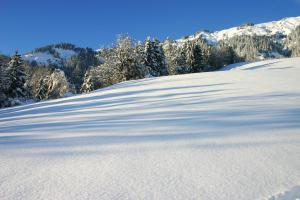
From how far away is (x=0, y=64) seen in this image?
3844cm

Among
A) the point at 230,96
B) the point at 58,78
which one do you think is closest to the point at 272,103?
the point at 230,96

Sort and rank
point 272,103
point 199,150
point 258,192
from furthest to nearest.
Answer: point 272,103
point 199,150
point 258,192

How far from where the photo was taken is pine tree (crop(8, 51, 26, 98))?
41562 millimetres

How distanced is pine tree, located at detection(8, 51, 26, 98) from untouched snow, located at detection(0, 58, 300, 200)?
36166 mm

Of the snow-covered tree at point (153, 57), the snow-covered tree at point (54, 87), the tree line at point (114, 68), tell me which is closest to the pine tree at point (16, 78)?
the tree line at point (114, 68)

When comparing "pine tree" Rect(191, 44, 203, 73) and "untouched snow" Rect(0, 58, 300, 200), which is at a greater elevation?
"pine tree" Rect(191, 44, 203, 73)

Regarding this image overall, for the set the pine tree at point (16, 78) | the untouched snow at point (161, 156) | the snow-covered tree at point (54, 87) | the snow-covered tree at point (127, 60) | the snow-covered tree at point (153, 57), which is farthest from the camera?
the snow-covered tree at point (54, 87)

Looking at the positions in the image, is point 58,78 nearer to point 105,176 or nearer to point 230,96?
point 230,96

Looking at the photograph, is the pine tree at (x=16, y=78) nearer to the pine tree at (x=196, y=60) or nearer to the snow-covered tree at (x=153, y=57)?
the snow-covered tree at (x=153, y=57)

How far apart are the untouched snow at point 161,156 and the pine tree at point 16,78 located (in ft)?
119

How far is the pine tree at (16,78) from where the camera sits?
41562mm

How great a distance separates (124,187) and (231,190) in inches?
49.8

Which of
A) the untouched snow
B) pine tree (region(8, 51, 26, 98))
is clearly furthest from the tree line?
the untouched snow

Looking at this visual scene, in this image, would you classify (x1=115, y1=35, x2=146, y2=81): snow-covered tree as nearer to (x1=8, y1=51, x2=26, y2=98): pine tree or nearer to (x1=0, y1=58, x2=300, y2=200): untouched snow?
(x1=8, y1=51, x2=26, y2=98): pine tree
